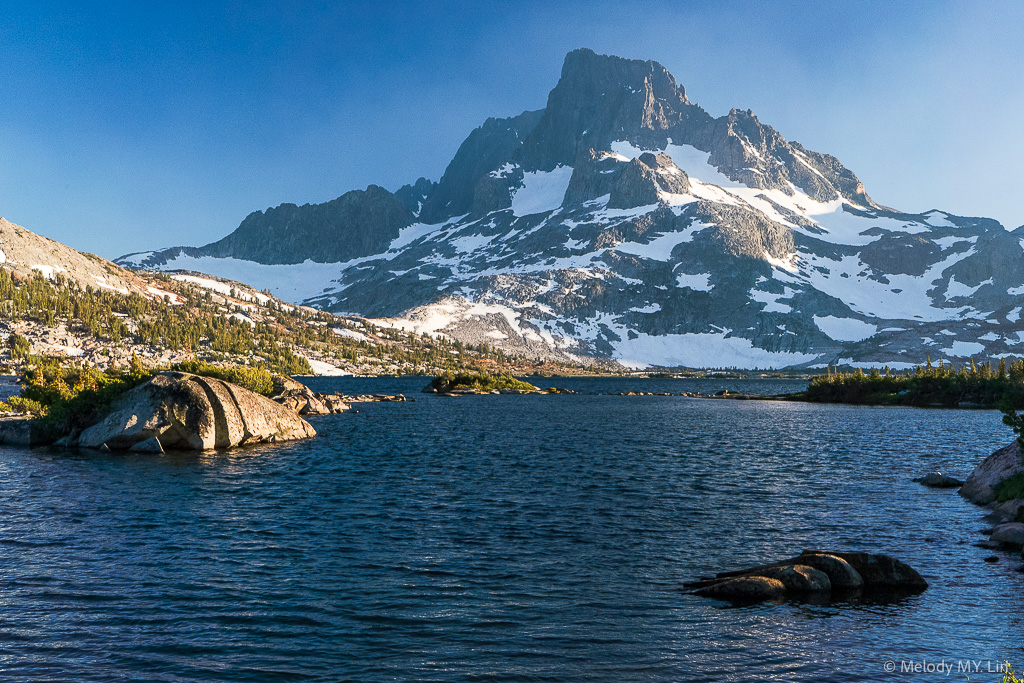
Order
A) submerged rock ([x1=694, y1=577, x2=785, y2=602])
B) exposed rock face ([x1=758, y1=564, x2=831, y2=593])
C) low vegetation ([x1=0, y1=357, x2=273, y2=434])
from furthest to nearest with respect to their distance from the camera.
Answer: low vegetation ([x1=0, y1=357, x2=273, y2=434]), exposed rock face ([x1=758, y1=564, x2=831, y2=593]), submerged rock ([x1=694, y1=577, x2=785, y2=602])

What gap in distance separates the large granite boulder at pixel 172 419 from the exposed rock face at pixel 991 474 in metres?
52.3

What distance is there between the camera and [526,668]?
15586mm

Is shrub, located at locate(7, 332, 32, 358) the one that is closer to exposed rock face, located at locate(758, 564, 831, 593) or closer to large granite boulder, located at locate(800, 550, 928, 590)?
exposed rock face, located at locate(758, 564, 831, 593)

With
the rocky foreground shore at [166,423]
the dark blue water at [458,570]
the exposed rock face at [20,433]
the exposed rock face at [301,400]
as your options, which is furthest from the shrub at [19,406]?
the exposed rock face at [301,400]

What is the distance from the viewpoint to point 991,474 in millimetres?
37812

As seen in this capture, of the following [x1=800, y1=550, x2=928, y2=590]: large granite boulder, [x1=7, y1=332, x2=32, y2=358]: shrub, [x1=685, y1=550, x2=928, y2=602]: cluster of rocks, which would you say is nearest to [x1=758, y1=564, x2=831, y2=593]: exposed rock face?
[x1=685, y1=550, x2=928, y2=602]: cluster of rocks

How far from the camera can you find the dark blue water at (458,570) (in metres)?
16.2

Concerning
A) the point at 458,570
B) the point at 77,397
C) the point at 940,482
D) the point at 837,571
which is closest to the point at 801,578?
the point at 837,571

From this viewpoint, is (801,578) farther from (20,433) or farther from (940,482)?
(20,433)

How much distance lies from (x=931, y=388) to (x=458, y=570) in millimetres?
151973

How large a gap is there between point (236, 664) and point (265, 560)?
360 inches

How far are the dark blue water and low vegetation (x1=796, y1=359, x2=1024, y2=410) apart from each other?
333ft

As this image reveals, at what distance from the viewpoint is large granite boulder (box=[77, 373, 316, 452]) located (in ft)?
174

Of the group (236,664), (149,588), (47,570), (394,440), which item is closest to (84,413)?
(394,440)
